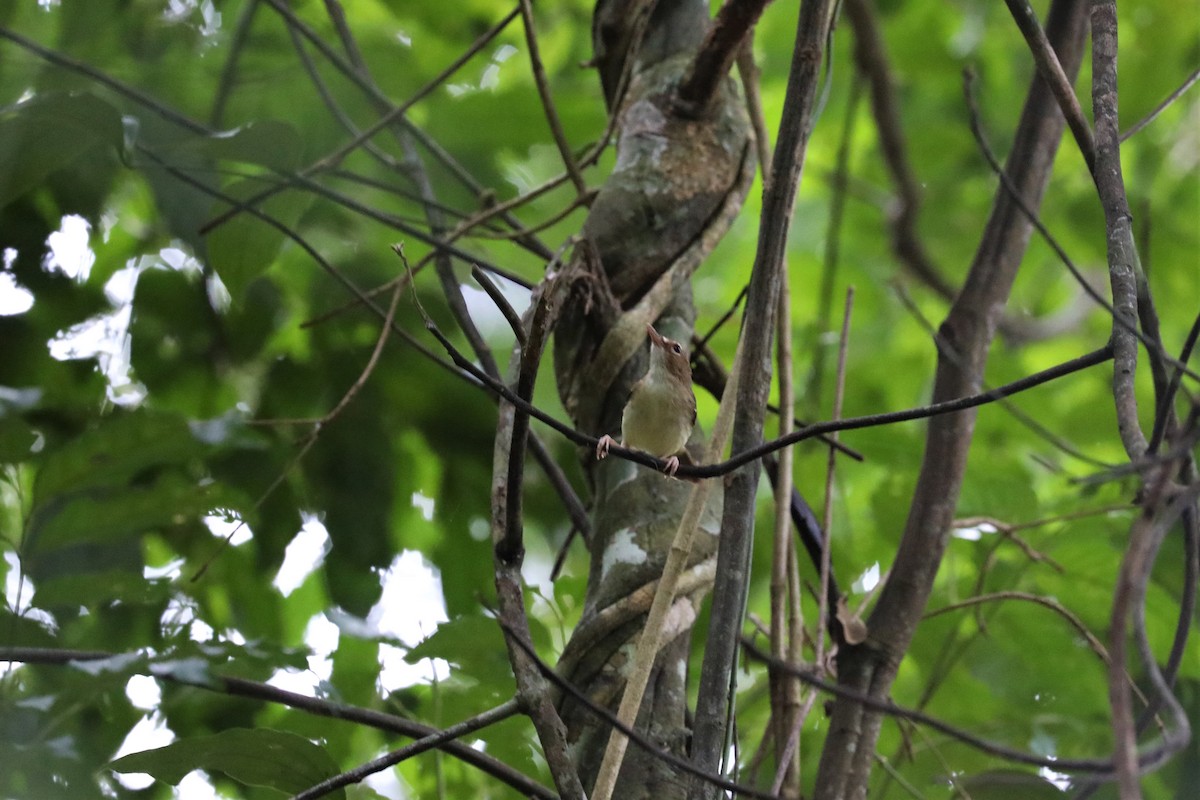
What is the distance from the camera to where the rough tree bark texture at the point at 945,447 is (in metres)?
1.70

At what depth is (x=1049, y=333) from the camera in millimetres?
5625

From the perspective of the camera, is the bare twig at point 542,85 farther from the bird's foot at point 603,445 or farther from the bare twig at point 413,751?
the bare twig at point 413,751

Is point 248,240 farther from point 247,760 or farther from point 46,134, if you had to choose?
point 247,760

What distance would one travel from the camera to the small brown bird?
1751 mm

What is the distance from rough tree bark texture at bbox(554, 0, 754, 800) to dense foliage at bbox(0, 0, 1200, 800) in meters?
0.23

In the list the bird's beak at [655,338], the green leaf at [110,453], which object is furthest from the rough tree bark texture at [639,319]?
the green leaf at [110,453]

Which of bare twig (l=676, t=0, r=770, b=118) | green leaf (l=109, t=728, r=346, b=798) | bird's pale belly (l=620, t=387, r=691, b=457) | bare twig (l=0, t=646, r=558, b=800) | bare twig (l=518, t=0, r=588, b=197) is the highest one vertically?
bare twig (l=518, t=0, r=588, b=197)

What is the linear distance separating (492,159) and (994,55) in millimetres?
2925

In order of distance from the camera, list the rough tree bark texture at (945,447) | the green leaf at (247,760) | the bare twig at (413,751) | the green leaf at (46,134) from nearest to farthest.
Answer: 1. the bare twig at (413,751)
2. the green leaf at (247,760)
3. the rough tree bark texture at (945,447)
4. the green leaf at (46,134)

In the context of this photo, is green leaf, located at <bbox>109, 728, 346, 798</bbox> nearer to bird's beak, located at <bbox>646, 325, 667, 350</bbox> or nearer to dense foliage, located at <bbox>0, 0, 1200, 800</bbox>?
dense foliage, located at <bbox>0, 0, 1200, 800</bbox>

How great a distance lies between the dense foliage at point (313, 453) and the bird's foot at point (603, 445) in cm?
30

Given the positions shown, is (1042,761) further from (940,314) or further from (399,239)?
(940,314)

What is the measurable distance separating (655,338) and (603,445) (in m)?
0.37

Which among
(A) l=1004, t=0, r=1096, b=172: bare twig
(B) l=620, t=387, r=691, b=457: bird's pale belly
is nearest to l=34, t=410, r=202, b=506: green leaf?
(B) l=620, t=387, r=691, b=457: bird's pale belly
